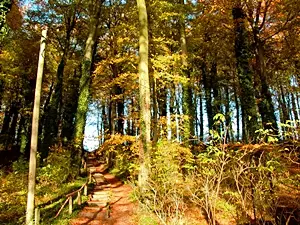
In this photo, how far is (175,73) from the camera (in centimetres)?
1341

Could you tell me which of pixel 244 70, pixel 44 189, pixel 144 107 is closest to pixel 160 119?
pixel 144 107

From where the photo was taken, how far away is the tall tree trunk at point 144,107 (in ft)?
29.8

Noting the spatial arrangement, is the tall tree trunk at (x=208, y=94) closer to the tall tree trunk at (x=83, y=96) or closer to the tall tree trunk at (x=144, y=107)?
the tall tree trunk at (x=83, y=96)

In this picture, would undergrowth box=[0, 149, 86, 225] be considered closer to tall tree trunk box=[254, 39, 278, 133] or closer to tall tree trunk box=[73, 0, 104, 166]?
tall tree trunk box=[73, 0, 104, 166]

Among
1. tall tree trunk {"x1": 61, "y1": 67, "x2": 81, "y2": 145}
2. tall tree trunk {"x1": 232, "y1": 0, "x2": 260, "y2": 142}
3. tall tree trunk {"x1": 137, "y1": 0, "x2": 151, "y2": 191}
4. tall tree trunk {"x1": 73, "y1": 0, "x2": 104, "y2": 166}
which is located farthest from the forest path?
tall tree trunk {"x1": 61, "y1": 67, "x2": 81, "y2": 145}

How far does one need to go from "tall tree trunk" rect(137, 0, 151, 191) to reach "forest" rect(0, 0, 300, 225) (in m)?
0.05

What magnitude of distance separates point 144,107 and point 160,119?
2.38m

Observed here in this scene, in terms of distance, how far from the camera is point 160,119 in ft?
40.4

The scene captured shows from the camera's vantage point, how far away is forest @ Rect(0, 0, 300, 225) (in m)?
6.62

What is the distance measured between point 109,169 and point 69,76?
479 inches

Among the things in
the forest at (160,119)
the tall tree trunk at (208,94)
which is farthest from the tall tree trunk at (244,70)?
the tall tree trunk at (208,94)

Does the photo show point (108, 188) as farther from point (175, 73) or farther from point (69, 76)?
point (69, 76)

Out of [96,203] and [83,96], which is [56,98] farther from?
[96,203]

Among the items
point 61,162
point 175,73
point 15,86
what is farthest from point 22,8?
point 175,73
